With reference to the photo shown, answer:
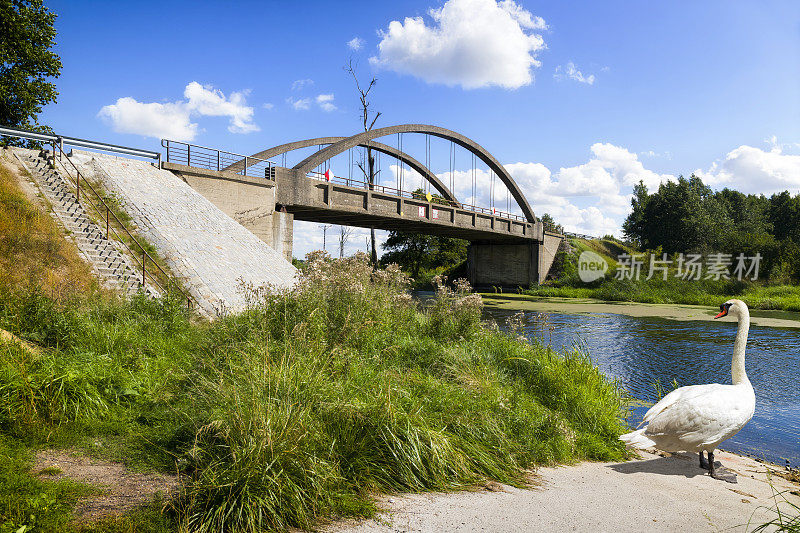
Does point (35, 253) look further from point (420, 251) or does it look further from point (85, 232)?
point (420, 251)

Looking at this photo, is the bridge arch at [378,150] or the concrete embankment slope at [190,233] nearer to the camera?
the concrete embankment slope at [190,233]

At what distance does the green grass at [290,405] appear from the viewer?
324cm

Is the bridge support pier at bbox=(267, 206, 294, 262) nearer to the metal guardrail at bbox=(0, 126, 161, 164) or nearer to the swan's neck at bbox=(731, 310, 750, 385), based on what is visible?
the metal guardrail at bbox=(0, 126, 161, 164)

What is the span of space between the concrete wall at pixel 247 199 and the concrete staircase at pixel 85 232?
443cm

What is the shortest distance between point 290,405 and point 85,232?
481 inches

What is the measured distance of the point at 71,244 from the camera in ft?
39.0

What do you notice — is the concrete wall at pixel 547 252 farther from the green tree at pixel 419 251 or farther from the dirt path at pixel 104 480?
the dirt path at pixel 104 480

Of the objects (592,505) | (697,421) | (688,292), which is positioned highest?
(688,292)

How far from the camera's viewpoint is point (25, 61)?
19.7 m

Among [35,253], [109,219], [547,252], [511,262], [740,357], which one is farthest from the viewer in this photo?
[511,262]

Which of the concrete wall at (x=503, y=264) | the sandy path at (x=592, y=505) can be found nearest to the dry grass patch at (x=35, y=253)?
the sandy path at (x=592, y=505)

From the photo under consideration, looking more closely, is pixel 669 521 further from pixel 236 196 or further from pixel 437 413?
pixel 236 196

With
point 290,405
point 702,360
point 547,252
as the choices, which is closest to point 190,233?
point 290,405

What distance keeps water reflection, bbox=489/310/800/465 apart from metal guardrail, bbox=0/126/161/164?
15.9 metres
